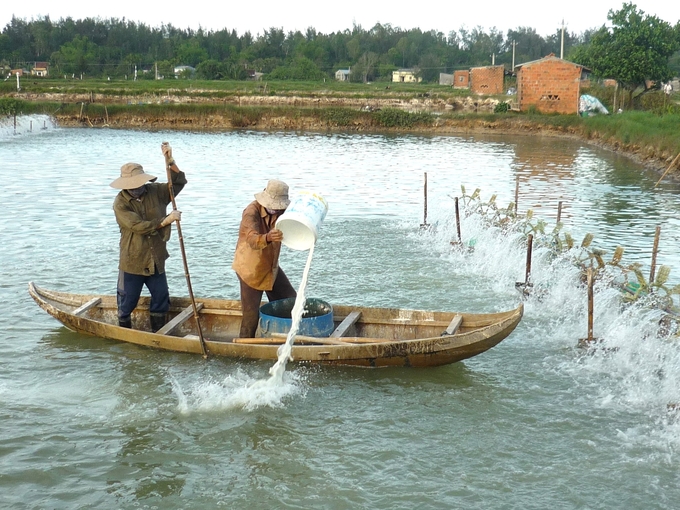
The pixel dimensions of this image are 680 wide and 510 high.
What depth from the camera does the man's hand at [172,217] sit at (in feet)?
23.6

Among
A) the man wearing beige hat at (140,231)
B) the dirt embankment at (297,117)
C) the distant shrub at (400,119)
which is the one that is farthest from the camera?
the distant shrub at (400,119)

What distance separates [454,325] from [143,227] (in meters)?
3.37

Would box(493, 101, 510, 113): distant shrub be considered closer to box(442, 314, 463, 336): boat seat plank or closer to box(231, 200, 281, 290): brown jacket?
box(442, 314, 463, 336): boat seat plank

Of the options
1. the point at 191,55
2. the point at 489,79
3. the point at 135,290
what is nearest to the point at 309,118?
the point at 489,79

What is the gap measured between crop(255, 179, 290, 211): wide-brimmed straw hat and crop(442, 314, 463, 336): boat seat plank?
2068 mm

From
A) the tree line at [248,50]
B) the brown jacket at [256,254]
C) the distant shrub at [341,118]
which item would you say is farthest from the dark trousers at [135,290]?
the tree line at [248,50]

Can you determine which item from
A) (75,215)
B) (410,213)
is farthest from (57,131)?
(410,213)

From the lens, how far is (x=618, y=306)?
8.52 m

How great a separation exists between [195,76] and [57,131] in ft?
142

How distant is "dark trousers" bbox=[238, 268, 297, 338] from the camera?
7.81 metres

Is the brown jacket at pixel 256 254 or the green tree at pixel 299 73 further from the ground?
the green tree at pixel 299 73

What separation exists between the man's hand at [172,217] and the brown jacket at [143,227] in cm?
19

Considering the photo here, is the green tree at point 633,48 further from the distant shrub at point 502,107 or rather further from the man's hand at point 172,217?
the man's hand at point 172,217

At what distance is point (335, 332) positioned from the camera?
768 cm
